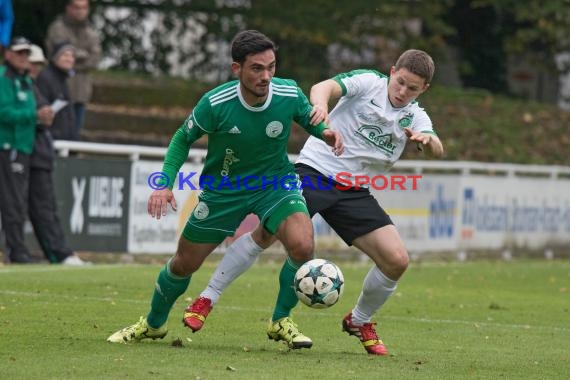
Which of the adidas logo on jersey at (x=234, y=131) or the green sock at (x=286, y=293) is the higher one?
the adidas logo on jersey at (x=234, y=131)

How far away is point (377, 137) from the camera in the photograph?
33.5ft

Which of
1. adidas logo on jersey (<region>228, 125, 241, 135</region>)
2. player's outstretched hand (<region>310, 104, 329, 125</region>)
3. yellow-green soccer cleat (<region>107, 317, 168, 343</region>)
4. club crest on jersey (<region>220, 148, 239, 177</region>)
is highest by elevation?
player's outstretched hand (<region>310, 104, 329, 125</region>)

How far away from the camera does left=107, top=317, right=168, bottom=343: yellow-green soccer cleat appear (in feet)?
31.5

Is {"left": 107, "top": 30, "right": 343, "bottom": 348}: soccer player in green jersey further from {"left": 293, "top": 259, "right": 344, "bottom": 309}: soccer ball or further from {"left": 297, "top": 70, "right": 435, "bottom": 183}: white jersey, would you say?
{"left": 297, "top": 70, "right": 435, "bottom": 183}: white jersey

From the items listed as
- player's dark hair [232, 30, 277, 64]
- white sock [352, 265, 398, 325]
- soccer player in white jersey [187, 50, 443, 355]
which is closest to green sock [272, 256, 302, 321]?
soccer player in white jersey [187, 50, 443, 355]

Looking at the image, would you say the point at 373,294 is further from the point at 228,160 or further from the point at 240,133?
the point at 240,133

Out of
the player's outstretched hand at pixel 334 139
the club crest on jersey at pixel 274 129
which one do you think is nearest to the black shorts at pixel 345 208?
the club crest on jersey at pixel 274 129

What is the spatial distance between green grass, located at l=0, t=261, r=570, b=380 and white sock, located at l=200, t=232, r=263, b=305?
1.25ft

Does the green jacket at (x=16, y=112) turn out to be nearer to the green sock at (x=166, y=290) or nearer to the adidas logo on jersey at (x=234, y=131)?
the green sock at (x=166, y=290)

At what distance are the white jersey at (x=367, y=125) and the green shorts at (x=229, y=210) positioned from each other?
93 cm

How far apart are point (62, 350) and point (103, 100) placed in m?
18.2

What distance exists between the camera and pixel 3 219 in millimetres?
16266

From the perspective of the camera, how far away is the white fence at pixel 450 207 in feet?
59.2

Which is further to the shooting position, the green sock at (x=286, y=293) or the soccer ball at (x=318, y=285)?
the green sock at (x=286, y=293)
